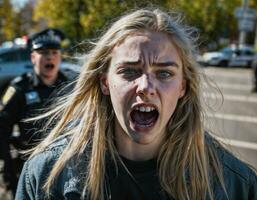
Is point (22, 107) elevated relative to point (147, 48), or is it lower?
lower

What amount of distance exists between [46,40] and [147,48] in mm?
2643

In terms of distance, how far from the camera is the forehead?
6.46ft

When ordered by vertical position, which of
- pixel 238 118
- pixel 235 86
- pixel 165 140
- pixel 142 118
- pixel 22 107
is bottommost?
pixel 235 86

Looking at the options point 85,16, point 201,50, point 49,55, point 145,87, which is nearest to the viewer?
point 145,87

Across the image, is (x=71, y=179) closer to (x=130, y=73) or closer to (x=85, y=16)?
(x=130, y=73)

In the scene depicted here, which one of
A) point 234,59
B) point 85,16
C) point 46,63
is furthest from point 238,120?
point 234,59

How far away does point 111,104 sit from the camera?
2213 mm

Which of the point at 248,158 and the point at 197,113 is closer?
the point at 197,113

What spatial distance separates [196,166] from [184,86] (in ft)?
1.14

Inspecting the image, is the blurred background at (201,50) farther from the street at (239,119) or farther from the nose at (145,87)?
the nose at (145,87)

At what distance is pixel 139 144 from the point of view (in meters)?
2.02

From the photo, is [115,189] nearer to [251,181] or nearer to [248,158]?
[251,181]

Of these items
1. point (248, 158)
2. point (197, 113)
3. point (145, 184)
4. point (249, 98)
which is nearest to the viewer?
point (145, 184)

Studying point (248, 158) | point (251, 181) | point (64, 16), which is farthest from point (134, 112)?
point (64, 16)
